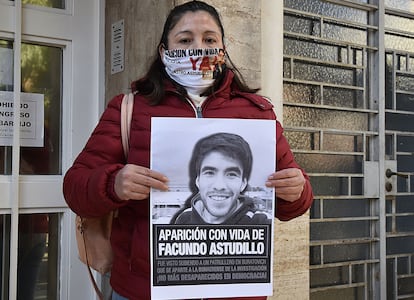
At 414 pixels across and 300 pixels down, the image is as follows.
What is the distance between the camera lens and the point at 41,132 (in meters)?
3.30

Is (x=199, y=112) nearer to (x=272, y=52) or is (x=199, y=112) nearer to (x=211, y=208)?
(x=211, y=208)

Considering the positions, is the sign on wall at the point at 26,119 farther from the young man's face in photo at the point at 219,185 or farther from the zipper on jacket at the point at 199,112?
the young man's face in photo at the point at 219,185

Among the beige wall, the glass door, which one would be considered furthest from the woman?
the glass door

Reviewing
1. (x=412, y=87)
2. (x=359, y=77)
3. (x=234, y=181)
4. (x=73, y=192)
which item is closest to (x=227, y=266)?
(x=234, y=181)

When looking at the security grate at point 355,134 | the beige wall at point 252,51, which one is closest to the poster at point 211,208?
the beige wall at point 252,51

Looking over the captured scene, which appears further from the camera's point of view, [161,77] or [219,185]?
[161,77]

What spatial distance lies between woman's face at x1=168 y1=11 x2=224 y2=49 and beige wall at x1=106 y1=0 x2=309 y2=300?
1068mm

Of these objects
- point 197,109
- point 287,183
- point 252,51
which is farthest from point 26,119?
point 287,183

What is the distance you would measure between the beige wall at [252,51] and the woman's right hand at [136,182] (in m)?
1.43

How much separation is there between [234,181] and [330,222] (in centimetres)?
306

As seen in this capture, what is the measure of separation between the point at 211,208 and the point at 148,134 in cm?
31

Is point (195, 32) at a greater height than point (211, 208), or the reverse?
point (195, 32)

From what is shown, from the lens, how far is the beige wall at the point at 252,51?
10.7 ft

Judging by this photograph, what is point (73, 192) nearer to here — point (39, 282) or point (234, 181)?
point (234, 181)
